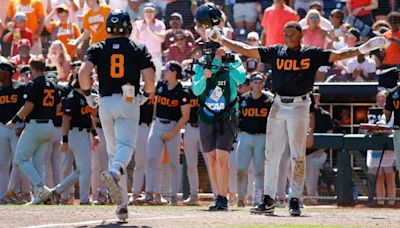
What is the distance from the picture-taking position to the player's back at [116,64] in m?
10.4

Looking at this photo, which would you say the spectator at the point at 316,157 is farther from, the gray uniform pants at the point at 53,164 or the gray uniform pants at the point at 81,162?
the gray uniform pants at the point at 53,164

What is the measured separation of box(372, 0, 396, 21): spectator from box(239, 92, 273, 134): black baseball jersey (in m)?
3.94

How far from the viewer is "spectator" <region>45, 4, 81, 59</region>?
63.6ft

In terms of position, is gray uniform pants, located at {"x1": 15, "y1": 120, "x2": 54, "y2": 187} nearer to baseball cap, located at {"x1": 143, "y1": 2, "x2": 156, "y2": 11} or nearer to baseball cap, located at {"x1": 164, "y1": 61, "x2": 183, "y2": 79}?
baseball cap, located at {"x1": 164, "y1": 61, "x2": 183, "y2": 79}

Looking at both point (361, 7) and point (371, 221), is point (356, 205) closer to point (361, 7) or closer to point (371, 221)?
point (361, 7)

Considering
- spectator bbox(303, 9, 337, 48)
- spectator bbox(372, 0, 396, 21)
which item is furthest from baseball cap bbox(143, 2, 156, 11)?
spectator bbox(372, 0, 396, 21)

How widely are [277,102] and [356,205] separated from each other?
5.30 metres

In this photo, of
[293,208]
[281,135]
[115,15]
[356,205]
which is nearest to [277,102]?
[281,135]

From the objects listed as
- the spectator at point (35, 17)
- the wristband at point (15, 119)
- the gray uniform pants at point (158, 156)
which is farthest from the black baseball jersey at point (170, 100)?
the spectator at point (35, 17)

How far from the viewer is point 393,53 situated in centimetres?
1733

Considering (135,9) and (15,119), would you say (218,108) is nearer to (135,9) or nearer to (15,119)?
(15,119)

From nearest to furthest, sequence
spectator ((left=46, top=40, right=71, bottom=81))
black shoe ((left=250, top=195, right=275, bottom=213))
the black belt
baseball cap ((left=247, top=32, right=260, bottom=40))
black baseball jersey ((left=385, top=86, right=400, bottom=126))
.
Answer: the black belt → black shoe ((left=250, top=195, right=275, bottom=213)) → black baseball jersey ((left=385, top=86, right=400, bottom=126)) → baseball cap ((left=247, top=32, right=260, bottom=40)) → spectator ((left=46, top=40, right=71, bottom=81))

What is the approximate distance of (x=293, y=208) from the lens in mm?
11398

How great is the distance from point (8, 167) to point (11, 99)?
1152mm
